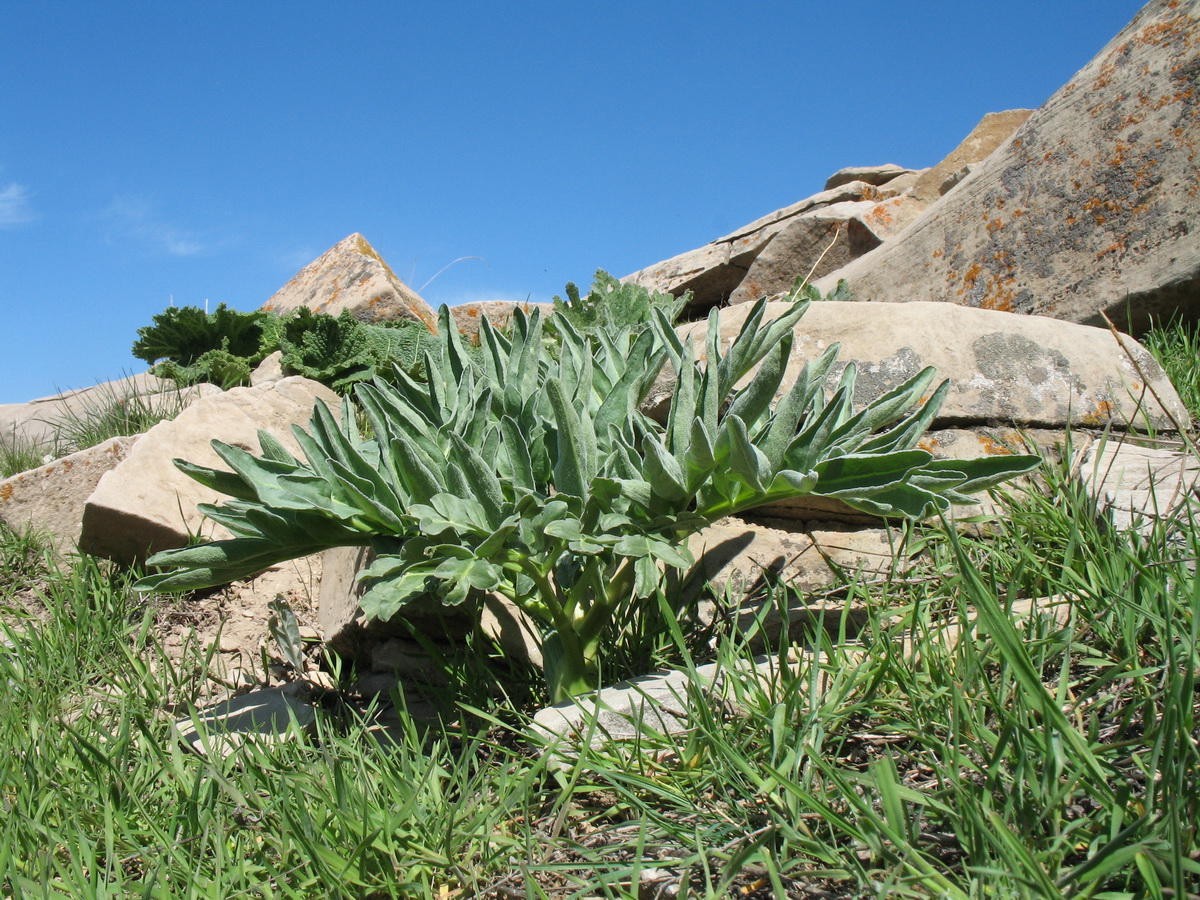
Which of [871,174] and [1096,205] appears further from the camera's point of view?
[871,174]

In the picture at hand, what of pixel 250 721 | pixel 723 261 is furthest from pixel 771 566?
pixel 723 261

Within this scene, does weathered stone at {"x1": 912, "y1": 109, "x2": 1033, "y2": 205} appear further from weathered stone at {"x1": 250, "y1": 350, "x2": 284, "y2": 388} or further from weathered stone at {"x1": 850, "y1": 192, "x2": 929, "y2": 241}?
weathered stone at {"x1": 250, "y1": 350, "x2": 284, "y2": 388}

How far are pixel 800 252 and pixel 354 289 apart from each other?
368cm

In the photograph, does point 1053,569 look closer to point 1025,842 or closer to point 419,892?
point 1025,842

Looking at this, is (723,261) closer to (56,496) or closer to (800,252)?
(800,252)

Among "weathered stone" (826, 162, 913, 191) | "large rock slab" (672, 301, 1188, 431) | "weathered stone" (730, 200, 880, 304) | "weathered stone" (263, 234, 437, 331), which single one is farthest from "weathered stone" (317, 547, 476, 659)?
"weathered stone" (826, 162, 913, 191)

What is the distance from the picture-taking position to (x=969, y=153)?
27.9 feet

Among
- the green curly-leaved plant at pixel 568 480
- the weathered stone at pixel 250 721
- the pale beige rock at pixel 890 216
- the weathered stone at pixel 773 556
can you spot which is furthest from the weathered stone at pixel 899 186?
the weathered stone at pixel 250 721

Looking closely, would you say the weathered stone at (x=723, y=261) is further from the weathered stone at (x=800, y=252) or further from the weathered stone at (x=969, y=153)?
the weathered stone at (x=969, y=153)

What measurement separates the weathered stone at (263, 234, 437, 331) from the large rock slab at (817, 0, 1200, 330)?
11.8 feet

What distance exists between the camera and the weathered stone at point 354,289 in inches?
265

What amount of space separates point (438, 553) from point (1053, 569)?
1727mm

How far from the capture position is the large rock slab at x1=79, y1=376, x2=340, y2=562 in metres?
3.38

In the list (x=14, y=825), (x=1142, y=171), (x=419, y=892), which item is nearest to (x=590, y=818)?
(x=419, y=892)
